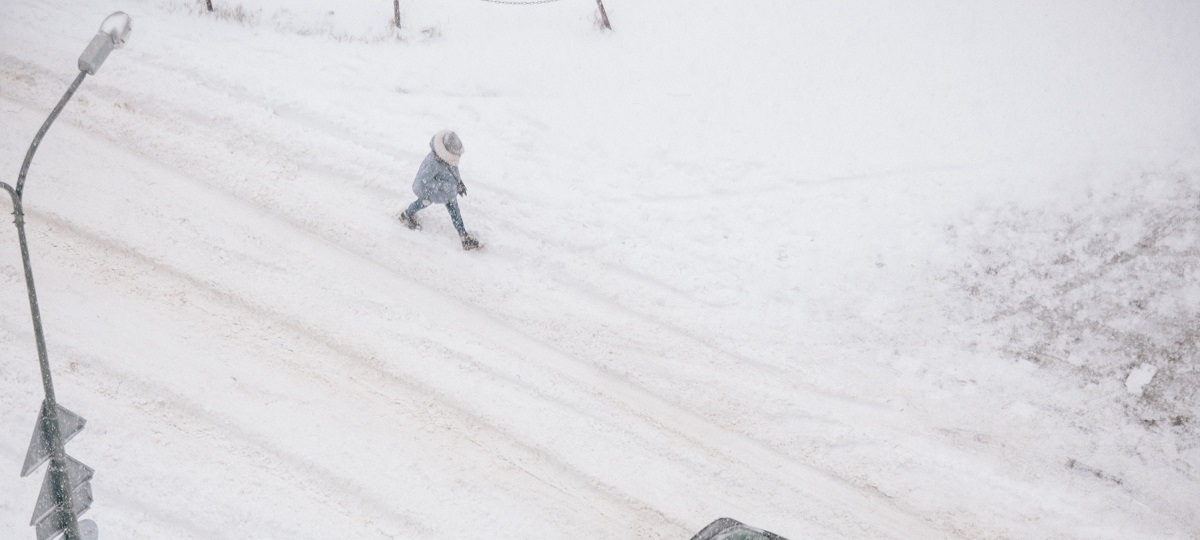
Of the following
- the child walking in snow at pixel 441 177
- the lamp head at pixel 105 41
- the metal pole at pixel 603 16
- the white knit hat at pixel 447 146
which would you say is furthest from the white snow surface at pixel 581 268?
the lamp head at pixel 105 41

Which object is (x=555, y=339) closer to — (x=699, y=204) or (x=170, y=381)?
(x=699, y=204)

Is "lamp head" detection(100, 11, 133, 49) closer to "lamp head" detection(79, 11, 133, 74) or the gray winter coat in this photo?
"lamp head" detection(79, 11, 133, 74)

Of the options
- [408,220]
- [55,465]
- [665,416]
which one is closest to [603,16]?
[408,220]

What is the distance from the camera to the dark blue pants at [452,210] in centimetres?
834

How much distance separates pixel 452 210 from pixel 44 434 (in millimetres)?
4334

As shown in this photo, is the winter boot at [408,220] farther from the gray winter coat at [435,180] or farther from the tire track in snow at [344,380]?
the tire track in snow at [344,380]

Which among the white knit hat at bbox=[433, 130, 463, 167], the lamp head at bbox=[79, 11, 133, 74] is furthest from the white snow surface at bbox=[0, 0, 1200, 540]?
the lamp head at bbox=[79, 11, 133, 74]

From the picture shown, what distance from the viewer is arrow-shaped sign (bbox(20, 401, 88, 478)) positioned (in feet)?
18.2

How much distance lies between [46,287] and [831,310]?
29.7ft

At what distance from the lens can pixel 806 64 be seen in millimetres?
10570

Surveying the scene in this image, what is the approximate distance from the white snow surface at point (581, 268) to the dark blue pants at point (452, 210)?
330 mm

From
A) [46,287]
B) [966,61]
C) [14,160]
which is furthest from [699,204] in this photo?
[14,160]

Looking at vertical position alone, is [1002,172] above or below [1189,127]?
below

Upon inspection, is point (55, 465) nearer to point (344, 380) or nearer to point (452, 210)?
point (344, 380)
